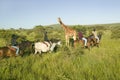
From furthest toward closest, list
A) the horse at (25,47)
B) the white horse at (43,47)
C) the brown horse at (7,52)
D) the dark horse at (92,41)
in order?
the dark horse at (92,41), the white horse at (43,47), the horse at (25,47), the brown horse at (7,52)

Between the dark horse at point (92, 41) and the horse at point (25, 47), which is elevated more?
the horse at point (25, 47)

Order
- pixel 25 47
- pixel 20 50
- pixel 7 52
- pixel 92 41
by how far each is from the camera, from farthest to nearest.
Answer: pixel 92 41
pixel 25 47
pixel 20 50
pixel 7 52

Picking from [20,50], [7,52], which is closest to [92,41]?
[20,50]

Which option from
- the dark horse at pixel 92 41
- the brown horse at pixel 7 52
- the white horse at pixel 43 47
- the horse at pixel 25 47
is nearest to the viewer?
the brown horse at pixel 7 52

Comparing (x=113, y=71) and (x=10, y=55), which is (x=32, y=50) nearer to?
(x=10, y=55)

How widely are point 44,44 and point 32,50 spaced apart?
1.04m

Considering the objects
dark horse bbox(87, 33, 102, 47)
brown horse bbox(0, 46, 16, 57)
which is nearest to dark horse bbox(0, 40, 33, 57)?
brown horse bbox(0, 46, 16, 57)

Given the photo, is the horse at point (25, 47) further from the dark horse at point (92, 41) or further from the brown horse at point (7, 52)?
the dark horse at point (92, 41)

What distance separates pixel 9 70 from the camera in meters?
7.48

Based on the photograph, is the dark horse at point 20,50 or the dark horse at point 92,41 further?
the dark horse at point 92,41

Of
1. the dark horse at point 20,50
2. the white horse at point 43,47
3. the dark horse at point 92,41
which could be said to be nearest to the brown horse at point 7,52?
the dark horse at point 20,50

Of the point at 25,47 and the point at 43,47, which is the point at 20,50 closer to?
the point at 25,47

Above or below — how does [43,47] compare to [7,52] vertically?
below

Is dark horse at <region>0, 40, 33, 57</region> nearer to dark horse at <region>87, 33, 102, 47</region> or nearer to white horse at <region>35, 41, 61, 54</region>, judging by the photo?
white horse at <region>35, 41, 61, 54</region>
